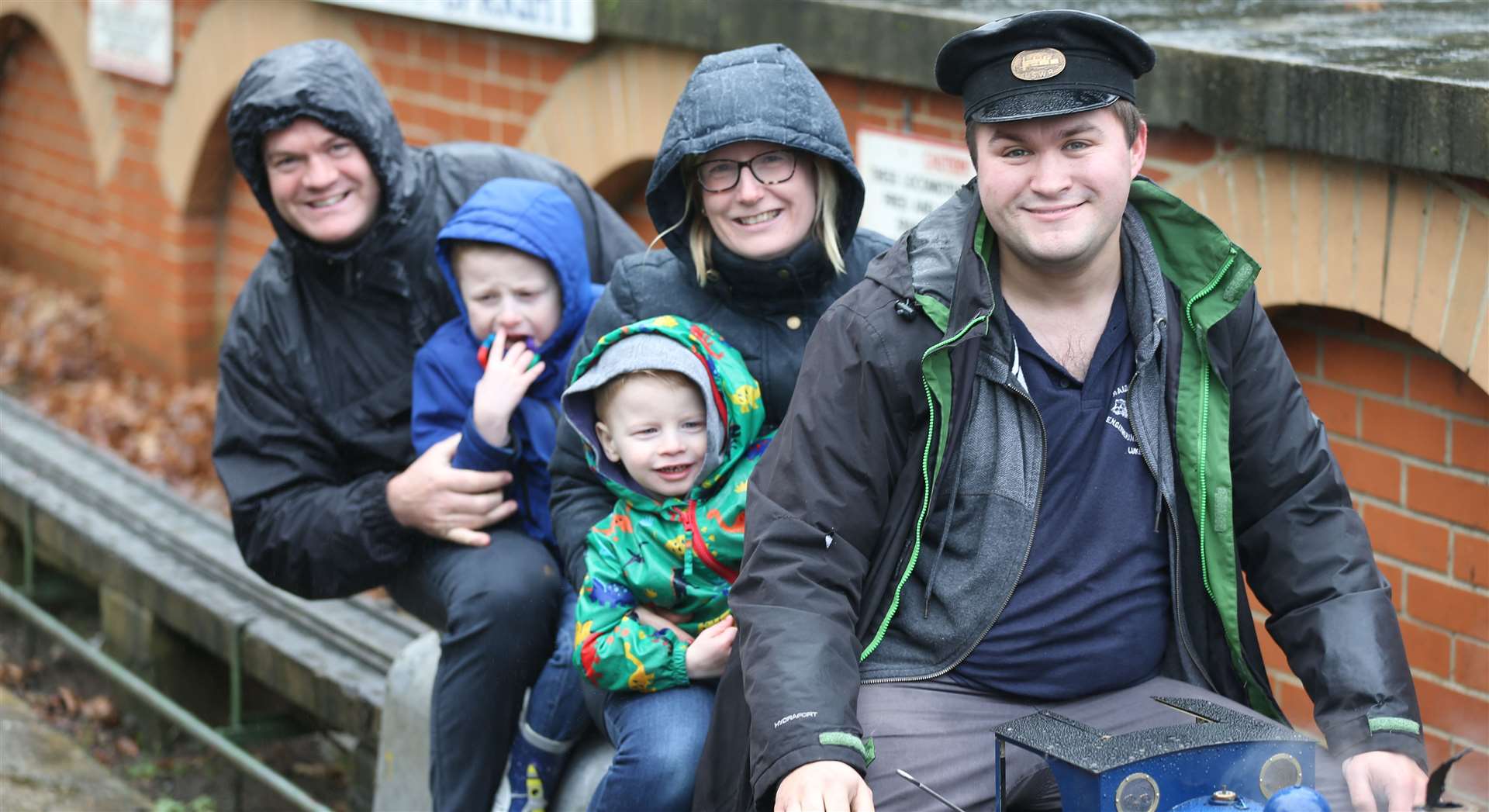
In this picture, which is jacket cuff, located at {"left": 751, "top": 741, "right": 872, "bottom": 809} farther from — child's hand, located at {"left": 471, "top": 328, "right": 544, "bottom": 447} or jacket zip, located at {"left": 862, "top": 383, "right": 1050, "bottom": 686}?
child's hand, located at {"left": 471, "top": 328, "right": 544, "bottom": 447}

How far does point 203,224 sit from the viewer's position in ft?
26.2

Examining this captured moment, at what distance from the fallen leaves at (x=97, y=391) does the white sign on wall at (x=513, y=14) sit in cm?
212

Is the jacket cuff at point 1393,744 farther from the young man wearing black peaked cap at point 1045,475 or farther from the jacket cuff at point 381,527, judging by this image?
the jacket cuff at point 381,527

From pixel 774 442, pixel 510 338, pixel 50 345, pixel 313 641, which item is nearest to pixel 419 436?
pixel 510 338

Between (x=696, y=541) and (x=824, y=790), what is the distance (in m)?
0.70

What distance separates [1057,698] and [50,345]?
7175mm

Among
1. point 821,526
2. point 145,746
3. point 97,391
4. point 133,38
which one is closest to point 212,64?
point 133,38

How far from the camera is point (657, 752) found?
287cm

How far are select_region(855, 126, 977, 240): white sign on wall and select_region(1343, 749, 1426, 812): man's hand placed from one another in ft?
7.48

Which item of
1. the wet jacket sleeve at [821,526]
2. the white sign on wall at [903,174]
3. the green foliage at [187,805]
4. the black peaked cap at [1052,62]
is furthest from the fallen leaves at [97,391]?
the black peaked cap at [1052,62]

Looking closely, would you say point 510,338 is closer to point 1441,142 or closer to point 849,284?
point 849,284

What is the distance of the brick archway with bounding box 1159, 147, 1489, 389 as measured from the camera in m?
3.39

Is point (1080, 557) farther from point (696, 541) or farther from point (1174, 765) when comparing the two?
point (696, 541)

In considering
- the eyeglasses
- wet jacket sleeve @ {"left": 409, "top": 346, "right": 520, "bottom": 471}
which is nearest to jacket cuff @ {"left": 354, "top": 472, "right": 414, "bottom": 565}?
wet jacket sleeve @ {"left": 409, "top": 346, "right": 520, "bottom": 471}
